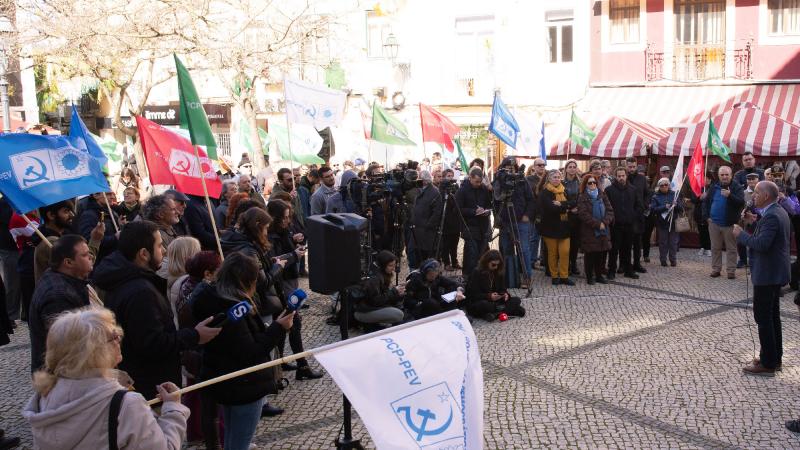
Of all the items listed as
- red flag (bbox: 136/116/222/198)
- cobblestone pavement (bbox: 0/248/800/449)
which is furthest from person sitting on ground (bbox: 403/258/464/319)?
red flag (bbox: 136/116/222/198)

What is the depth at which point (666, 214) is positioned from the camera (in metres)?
12.3

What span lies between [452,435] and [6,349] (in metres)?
6.65

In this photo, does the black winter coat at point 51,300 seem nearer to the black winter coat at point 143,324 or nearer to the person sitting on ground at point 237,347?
the black winter coat at point 143,324

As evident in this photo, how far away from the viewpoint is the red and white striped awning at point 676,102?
19.0 metres

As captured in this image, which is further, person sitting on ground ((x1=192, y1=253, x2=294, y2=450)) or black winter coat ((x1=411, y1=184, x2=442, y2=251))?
black winter coat ((x1=411, y1=184, x2=442, y2=251))

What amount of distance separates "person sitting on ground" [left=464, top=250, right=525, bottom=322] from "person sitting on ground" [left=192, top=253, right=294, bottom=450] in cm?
509

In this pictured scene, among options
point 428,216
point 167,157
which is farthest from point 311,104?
point 167,157

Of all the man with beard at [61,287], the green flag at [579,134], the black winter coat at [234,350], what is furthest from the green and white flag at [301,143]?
the black winter coat at [234,350]

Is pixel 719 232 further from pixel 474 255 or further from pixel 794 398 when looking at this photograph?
pixel 794 398

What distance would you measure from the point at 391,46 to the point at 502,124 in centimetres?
1193

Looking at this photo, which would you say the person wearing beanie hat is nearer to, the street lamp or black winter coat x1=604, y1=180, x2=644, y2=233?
black winter coat x1=604, y1=180, x2=644, y2=233

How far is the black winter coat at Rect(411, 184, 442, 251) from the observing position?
1117 centimetres

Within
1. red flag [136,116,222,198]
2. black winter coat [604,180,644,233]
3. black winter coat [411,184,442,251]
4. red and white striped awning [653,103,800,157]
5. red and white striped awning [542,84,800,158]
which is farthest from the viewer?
red and white striped awning [542,84,800,158]

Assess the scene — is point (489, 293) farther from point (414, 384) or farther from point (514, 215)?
point (414, 384)
